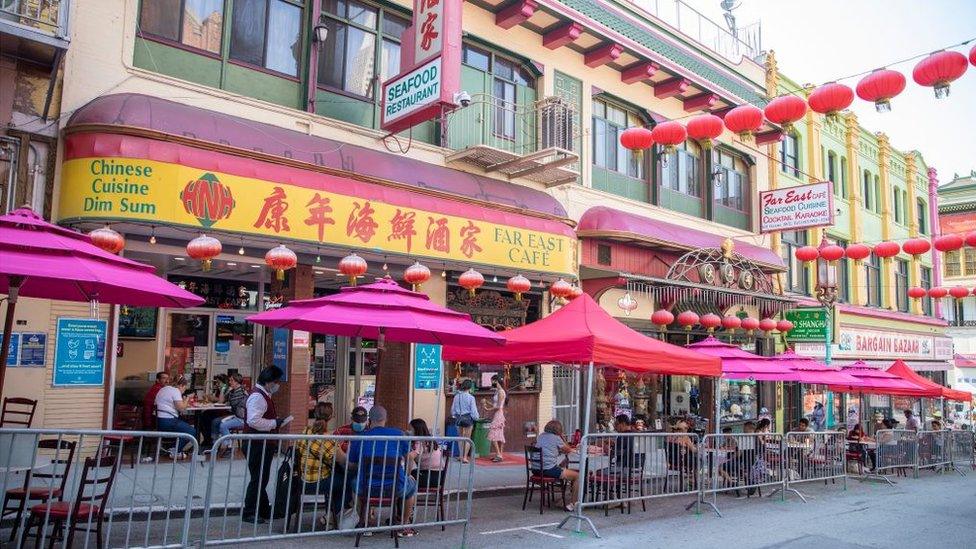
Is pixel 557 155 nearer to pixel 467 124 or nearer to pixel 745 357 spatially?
pixel 467 124

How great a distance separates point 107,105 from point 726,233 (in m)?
18.4

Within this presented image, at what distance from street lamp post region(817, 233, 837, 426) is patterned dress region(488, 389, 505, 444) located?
39.5 ft

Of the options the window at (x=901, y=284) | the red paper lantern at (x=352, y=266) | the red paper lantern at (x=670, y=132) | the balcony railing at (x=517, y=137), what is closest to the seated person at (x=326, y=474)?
the red paper lantern at (x=352, y=266)

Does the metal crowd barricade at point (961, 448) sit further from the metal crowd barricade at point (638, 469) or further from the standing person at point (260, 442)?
the standing person at point (260, 442)

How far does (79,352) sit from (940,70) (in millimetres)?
12397

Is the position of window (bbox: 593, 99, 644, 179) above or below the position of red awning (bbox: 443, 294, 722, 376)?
above

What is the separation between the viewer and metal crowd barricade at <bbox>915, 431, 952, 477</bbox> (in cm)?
1767

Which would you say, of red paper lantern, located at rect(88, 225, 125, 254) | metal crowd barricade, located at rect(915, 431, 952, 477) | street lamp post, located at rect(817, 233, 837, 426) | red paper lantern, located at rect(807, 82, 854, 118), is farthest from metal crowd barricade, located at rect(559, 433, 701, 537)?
street lamp post, located at rect(817, 233, 837, 426)

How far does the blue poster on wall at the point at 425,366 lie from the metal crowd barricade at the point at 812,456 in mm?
6645

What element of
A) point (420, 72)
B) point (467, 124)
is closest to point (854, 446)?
point (467, 124)

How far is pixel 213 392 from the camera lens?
1405 centimetres

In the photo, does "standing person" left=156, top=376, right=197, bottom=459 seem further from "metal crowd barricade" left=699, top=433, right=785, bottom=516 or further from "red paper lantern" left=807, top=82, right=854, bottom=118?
"red paper lantern" left=807, top=82, right=854, bottom=118

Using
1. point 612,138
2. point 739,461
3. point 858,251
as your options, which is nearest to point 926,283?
point 858,251

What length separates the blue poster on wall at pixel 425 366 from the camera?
1479 centimetres
